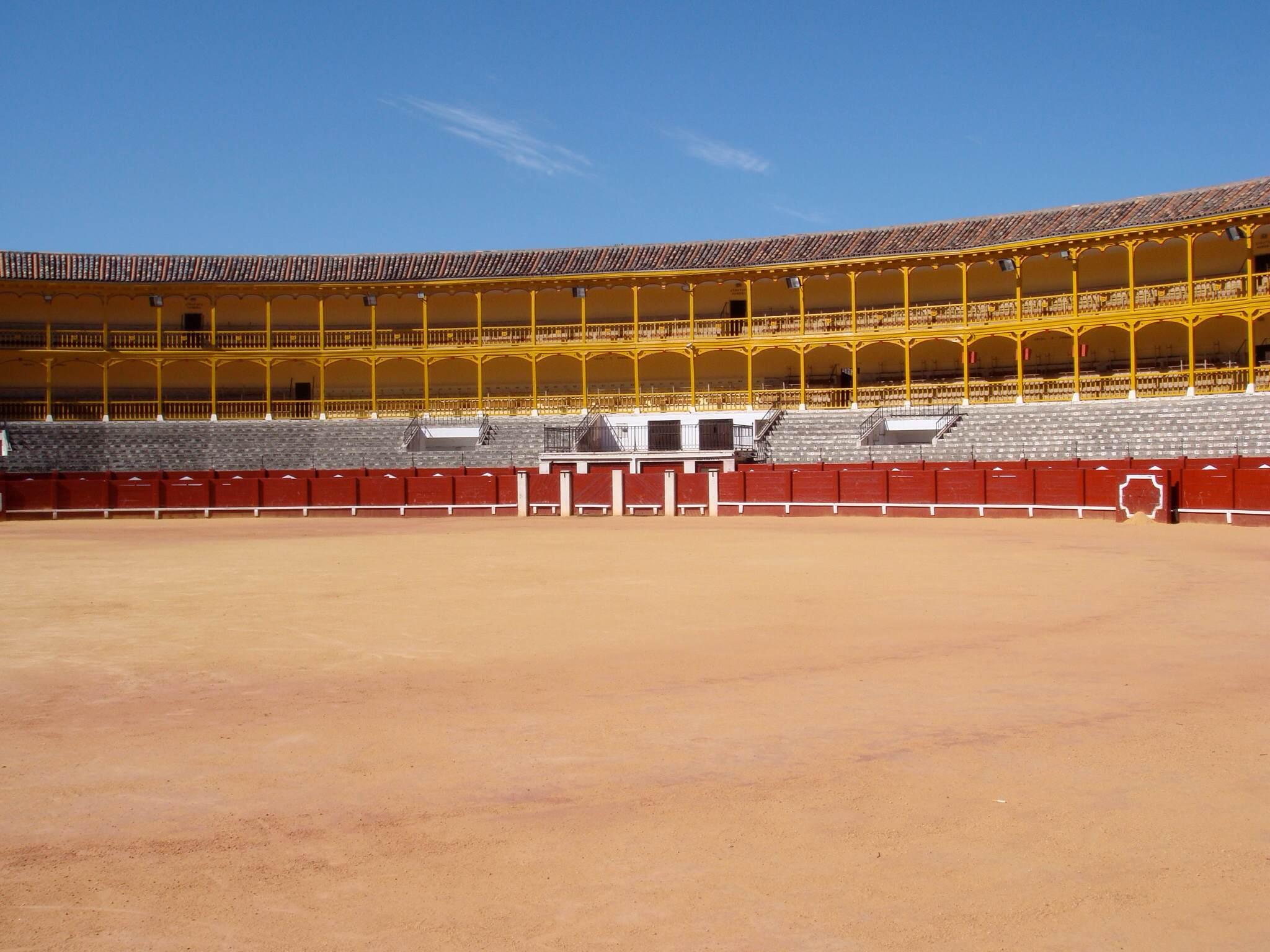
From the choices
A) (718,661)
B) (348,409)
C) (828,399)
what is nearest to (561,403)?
(348,409)

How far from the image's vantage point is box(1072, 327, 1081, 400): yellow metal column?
1276 inches

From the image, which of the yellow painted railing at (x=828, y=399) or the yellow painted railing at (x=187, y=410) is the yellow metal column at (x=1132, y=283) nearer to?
the yellow painted railing at (x=828, y=399)

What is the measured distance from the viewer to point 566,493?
30.3m

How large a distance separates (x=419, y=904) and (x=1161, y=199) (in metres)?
34.1

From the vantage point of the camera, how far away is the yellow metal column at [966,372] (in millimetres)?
34347

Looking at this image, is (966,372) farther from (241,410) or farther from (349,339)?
(241,410)

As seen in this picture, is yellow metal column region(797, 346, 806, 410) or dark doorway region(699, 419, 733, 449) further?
yellow metal column region(797, 346, 806, 410)

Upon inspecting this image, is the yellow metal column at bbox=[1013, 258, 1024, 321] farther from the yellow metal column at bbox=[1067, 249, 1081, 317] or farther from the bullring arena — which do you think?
the yellow metal column at bbox=[1067, 249, 1081, 317]

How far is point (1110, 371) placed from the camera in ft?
111

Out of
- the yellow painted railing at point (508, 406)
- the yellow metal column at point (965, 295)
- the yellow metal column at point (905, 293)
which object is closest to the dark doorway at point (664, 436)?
the yellow painted railing at point (508, 406)

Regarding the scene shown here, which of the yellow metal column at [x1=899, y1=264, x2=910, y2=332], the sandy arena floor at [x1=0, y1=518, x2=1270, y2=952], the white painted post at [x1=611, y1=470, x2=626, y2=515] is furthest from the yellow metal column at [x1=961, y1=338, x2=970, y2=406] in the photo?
the sandy arena floor at [x1=0, y1=518, x2=1270, y2=952]

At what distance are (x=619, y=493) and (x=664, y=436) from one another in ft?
20.5

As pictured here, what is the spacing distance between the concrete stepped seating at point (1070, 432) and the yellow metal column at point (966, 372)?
0.76m

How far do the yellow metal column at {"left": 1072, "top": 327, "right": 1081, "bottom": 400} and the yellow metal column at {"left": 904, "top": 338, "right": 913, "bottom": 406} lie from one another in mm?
4776
